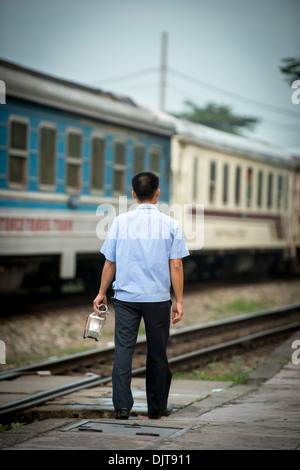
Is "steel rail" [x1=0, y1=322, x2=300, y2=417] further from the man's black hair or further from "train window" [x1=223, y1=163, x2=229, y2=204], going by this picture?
"train window" [x1=223, y1=163, x2=229, y2=204]

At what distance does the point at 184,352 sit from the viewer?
9547 mm

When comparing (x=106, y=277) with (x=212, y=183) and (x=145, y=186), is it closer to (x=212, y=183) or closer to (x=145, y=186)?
(x=145, y=186)

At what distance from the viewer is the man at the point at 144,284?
5.12 meters

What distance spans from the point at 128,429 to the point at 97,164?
28.5ft

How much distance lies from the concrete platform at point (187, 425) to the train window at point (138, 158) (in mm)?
7241

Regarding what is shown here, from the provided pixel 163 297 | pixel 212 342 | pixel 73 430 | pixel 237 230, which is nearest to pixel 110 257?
pixel 163 297

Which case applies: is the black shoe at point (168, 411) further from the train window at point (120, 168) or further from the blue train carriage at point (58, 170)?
the train window at point (120, 168)

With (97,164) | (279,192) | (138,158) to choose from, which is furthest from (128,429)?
(279,192)

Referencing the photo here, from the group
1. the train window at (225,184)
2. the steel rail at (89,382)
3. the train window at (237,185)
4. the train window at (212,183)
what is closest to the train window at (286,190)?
the train window at (237,185)

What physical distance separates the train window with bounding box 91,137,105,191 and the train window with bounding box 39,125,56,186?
109 centimetres

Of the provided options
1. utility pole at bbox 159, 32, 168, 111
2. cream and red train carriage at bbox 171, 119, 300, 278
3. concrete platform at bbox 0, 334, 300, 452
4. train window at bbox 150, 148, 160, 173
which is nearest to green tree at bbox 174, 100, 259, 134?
utility pole at bbox 159, 32, 168, 111

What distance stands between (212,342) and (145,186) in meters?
5.57

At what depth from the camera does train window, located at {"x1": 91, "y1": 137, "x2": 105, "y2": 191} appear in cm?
1272
